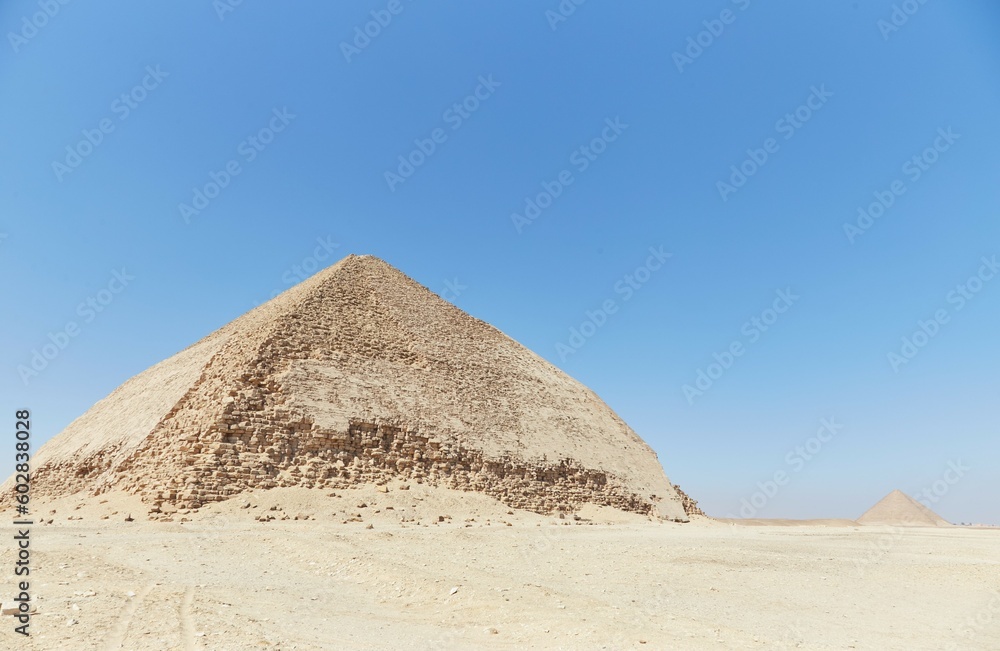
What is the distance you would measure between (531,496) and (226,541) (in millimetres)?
14204

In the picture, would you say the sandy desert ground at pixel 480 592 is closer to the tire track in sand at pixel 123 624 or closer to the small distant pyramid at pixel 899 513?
the tire track in sand at pixel 123 624

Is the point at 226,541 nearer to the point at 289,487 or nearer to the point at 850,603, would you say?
the point at 289,487

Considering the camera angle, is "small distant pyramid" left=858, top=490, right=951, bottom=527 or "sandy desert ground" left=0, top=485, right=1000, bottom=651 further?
"small distant pyramid" left=858, top=490, right=951, bottom=527

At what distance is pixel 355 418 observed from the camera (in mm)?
22562

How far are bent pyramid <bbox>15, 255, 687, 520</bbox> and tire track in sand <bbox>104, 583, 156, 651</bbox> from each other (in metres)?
12.3

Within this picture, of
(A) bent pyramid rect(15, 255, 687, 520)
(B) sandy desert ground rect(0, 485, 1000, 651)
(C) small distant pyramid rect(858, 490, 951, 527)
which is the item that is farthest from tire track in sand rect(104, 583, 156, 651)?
(C) small distant pyramid rect(858, 490, 951, 527)

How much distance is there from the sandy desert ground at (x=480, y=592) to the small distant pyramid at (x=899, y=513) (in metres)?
43.6

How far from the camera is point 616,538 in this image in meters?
15.5

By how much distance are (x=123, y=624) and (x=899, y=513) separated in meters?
62.2

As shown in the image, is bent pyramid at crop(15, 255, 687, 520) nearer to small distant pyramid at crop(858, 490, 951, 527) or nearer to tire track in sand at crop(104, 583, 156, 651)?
tire track in sand at crop(104, 583, 156, 651)

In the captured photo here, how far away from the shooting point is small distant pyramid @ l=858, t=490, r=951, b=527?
50.9 meters

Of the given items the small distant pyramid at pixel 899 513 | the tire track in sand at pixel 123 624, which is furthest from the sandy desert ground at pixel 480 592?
the small distant pyramid at pixel 899 513

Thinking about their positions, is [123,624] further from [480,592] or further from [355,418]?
[355,418]

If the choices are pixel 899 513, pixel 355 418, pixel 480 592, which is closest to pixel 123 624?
pixel 480 592
